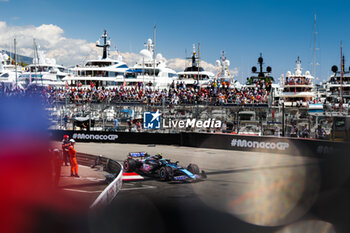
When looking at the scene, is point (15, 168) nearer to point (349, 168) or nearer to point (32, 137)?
point (32, 137)

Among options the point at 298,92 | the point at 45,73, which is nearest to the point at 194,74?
the point at 298,92

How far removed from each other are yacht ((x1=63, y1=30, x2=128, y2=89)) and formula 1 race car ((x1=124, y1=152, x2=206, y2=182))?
120 ft

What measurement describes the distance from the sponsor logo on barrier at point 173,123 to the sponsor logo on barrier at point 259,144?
123 inches

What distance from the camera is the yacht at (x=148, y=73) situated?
5253 centimetres

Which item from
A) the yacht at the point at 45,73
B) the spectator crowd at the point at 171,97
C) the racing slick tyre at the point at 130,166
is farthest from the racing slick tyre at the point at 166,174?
the yacht at the point at 45,73

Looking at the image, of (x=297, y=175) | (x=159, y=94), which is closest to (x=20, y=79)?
(x=159, y=94)

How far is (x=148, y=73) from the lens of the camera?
54594 millimetres

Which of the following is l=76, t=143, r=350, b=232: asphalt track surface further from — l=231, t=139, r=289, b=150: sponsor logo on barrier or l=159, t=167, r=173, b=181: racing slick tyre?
l=231, t=139, r=289, b=150: sponsor logo on barrier

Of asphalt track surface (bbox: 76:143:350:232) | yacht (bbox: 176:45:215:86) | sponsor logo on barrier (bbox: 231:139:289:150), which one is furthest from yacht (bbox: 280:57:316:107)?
asphalt track surface (bbox: 76:143:350:232)

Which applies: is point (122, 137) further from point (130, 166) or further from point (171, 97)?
point (130, 166)

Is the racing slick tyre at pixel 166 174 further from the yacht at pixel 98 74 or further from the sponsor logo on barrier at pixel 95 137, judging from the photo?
the yacht at pixel 98 74

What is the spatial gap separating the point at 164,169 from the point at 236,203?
379 cm

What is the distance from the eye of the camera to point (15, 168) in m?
6.84

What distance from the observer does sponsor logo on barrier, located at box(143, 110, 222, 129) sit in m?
25.5
